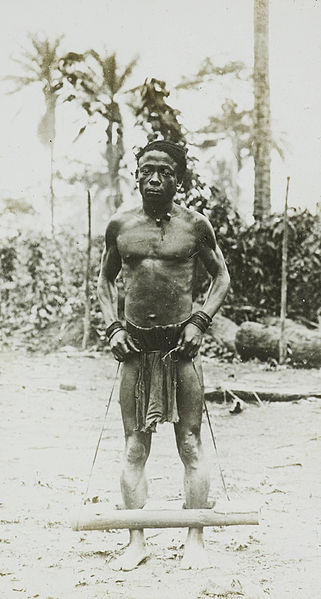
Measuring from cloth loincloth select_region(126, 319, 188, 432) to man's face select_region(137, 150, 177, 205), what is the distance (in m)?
0.59

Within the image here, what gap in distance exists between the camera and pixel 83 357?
8461mm

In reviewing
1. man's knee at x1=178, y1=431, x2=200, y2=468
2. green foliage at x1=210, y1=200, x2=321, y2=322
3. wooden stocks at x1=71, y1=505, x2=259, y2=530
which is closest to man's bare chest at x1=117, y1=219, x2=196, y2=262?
man's knee at x1=178, y1=431, x2=200, y2=468

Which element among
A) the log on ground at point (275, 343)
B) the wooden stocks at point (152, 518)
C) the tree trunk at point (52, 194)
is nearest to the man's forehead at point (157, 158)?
the wooden stocks at point (152, 518)

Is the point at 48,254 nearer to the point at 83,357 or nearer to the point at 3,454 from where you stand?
the point at 83,357

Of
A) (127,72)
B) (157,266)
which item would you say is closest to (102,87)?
(127,72)

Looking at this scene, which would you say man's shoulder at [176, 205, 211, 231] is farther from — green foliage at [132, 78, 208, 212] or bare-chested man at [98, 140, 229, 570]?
green foliage at [132, 78, 208, 212]

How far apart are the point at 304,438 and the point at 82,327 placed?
4111mm

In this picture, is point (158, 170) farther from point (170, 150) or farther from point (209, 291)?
point (209, 291)

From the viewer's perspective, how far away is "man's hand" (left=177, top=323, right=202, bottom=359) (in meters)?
3.24

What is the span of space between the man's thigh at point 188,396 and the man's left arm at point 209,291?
2.6 inches

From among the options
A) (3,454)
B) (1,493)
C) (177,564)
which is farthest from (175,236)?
(3,454)

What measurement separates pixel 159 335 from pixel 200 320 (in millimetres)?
202

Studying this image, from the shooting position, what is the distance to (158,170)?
3264 mm

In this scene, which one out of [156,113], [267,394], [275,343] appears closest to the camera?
[267,394]
